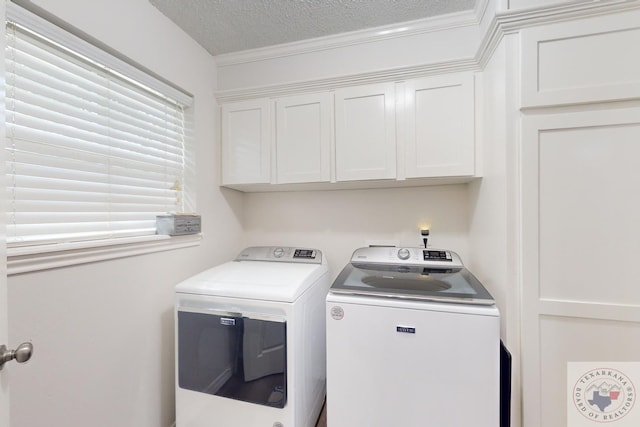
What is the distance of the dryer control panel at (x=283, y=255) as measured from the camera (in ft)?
6.06

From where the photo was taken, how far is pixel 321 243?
2.07 m

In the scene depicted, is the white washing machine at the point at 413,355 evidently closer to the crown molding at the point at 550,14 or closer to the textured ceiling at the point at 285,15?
the crown molding at the point at 550,14

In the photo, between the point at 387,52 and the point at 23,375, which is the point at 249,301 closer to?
the point at 23,375

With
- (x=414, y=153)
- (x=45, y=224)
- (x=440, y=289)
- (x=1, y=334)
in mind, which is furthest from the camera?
(x=414, y=153)

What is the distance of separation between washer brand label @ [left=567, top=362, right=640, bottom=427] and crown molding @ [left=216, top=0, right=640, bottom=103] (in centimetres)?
141

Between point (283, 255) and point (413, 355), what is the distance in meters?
1.06

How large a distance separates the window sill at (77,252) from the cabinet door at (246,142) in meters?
0.63

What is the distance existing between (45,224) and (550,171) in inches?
81.0

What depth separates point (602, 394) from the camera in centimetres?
102

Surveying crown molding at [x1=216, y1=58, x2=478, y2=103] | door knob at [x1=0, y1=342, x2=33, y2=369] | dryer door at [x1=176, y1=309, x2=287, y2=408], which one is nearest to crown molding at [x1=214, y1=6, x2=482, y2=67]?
crown molding at [x1=216, y1=58, x2=478, y2=103]

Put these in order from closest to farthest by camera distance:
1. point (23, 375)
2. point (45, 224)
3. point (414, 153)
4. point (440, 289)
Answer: point (23, 375) < point (45, 224) < point (440, 289) < point (414, 153)

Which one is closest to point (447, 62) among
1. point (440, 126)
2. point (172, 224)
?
point (440, 126)

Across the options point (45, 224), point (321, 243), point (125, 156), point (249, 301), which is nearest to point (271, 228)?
point (321, 243)

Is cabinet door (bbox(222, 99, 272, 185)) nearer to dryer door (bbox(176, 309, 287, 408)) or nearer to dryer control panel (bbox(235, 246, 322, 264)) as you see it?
dryer control panel (bbox(235, 246, 322, 264))
